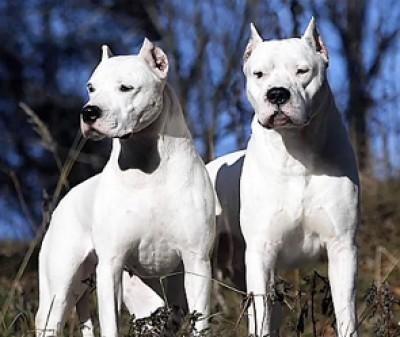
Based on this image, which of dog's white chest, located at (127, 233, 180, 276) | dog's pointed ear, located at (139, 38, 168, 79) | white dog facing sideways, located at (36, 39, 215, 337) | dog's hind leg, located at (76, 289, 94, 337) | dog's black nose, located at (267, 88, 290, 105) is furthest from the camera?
dog's hind leg, located at (76, 289, 94, 337)

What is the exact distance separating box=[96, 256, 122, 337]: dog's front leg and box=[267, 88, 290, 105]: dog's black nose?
99cm

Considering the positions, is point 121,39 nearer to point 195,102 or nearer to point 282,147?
point 195,102

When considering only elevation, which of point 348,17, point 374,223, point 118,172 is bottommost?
point 374,223

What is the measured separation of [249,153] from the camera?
557 centimetres

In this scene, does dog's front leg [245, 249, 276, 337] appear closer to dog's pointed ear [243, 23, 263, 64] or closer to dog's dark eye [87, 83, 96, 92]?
Answer: dog's pointed ear [243, 23, 263, 64]

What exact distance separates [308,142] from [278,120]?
37 cm

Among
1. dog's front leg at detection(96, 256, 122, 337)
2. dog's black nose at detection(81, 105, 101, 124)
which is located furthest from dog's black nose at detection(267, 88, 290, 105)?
dog's front leg at detection(96, 256, 122, 337)

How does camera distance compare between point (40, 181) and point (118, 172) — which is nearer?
point (118, 172)

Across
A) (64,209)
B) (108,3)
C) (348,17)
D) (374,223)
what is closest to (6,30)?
(108,3)

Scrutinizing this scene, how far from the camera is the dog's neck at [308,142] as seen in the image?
17.8 feet

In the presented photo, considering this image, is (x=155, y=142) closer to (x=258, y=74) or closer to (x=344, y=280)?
(x=258, y=74)

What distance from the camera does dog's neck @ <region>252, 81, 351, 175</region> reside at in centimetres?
542

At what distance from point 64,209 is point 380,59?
656 centimetres

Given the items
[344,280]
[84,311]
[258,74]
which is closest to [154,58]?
[258,74]
